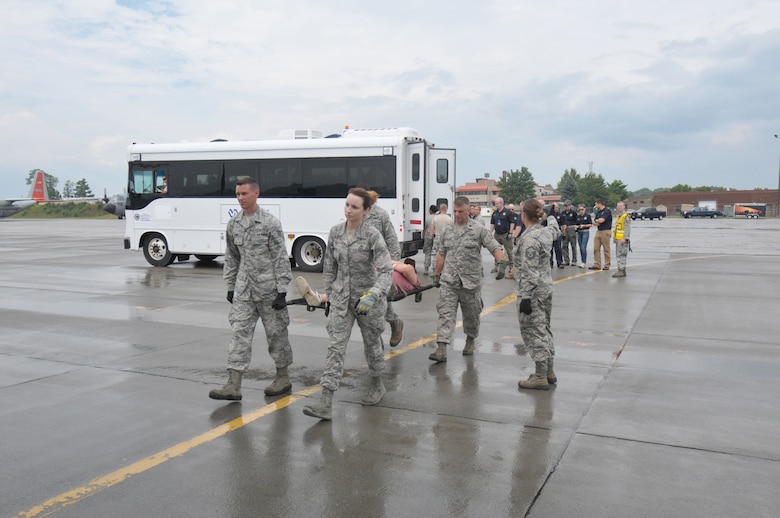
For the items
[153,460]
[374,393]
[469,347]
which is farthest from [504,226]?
[153,460]

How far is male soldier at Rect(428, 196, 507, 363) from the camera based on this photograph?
288 inches

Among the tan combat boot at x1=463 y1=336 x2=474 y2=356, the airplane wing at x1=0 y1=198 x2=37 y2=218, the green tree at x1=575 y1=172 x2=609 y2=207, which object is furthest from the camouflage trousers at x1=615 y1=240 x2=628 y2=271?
the green tree at x1=575 y1=172 x2=609 y2=207

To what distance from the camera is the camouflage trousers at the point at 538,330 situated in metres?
6.29

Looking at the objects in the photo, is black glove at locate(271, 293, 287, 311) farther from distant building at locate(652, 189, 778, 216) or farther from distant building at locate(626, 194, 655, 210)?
distant building at locate(626, 194, 655, 210)

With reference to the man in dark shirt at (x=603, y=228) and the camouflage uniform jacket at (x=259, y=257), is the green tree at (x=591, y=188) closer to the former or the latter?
the man in dark shirt at (x=603, y=228)

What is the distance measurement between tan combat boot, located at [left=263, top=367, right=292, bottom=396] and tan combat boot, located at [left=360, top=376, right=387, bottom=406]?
0.72m

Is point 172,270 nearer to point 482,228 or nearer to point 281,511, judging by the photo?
point 482,228

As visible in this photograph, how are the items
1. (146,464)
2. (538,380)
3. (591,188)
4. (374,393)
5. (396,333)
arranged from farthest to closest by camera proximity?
(591,188) < (396,333) < (538,380) < (374,393) < (146,464)

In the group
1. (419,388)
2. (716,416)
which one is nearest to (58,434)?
(419,388)

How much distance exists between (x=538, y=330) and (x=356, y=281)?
1882mm

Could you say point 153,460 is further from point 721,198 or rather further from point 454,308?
point 721,198

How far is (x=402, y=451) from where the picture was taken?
4.67 meters

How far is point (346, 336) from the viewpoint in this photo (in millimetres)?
5551

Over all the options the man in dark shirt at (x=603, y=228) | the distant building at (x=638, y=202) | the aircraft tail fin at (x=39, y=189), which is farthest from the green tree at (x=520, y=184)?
the man in dark shirt at (x=603, y=228)
